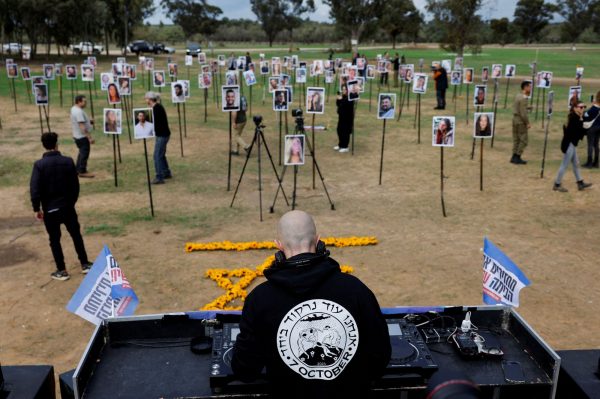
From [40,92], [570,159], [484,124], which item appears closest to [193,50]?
[40,92]

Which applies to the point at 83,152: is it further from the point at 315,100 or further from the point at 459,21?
the point at 459,21

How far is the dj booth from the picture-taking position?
11.6 feet

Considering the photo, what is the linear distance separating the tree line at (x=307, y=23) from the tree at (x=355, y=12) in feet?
0.38

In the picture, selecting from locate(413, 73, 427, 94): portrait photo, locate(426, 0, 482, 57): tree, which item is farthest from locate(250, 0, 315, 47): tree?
locate(413, 73, 427, 94): portrait photo

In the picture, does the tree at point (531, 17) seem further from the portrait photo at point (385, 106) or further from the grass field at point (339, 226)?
the portrait photo at point (385, 106)

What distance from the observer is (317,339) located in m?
2.86

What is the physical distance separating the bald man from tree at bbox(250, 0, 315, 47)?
320ft

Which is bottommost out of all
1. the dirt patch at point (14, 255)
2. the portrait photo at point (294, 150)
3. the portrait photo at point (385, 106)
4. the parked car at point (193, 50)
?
the dirt patch at point (14, 255)

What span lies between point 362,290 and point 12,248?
328 inches

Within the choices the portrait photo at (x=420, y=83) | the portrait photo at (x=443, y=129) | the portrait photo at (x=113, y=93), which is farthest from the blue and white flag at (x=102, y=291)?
the portrait photo at (x=420, y=83)

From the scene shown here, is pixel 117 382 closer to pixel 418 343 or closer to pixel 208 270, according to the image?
pixel 418 343

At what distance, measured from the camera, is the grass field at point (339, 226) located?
7.36m

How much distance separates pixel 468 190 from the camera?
42.2 feet

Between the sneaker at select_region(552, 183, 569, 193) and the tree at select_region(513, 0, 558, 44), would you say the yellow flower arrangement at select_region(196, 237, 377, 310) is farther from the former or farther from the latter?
the tree at select_region(513, 0, 558, 44)
